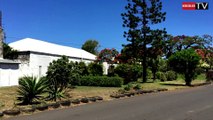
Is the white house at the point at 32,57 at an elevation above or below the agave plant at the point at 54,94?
above

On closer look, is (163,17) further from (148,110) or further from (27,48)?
(148,110)

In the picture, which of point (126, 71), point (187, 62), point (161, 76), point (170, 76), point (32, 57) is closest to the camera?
point (187, 62)

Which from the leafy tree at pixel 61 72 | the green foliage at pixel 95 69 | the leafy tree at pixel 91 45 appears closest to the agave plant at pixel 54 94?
the leafy tree at pixel 61 72

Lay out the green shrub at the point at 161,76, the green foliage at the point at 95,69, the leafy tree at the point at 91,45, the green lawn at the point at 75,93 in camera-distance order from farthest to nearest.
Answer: the leafy tree at the point at 91,45, the green shrub at the point at 161,76, the green foliage at the point at 95,69, the green lawn at the point at 75,93

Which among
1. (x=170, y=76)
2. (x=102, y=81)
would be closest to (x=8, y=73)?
(x=102, y=81)

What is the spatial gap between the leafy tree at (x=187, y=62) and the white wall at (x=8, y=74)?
15108mm

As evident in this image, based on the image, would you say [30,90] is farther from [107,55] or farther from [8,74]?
[107,55]

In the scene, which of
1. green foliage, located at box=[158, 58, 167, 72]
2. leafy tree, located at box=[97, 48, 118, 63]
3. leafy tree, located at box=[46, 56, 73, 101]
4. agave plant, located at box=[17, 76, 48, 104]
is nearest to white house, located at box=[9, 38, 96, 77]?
leafy tree, located at box=[97, 48, 118, 63]

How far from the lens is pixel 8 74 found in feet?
97.5

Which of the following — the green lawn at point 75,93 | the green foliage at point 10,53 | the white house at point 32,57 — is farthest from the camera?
the green foliage at point 10,53

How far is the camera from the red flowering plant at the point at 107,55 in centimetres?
5072

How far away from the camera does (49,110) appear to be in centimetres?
1343

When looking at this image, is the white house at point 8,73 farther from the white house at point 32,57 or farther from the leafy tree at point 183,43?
the leafy tree at point 183,43

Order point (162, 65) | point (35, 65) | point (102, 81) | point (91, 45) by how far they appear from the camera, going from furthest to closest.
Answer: point (91, 45), point (162, 65), point (35, 65), point (102, 81)
